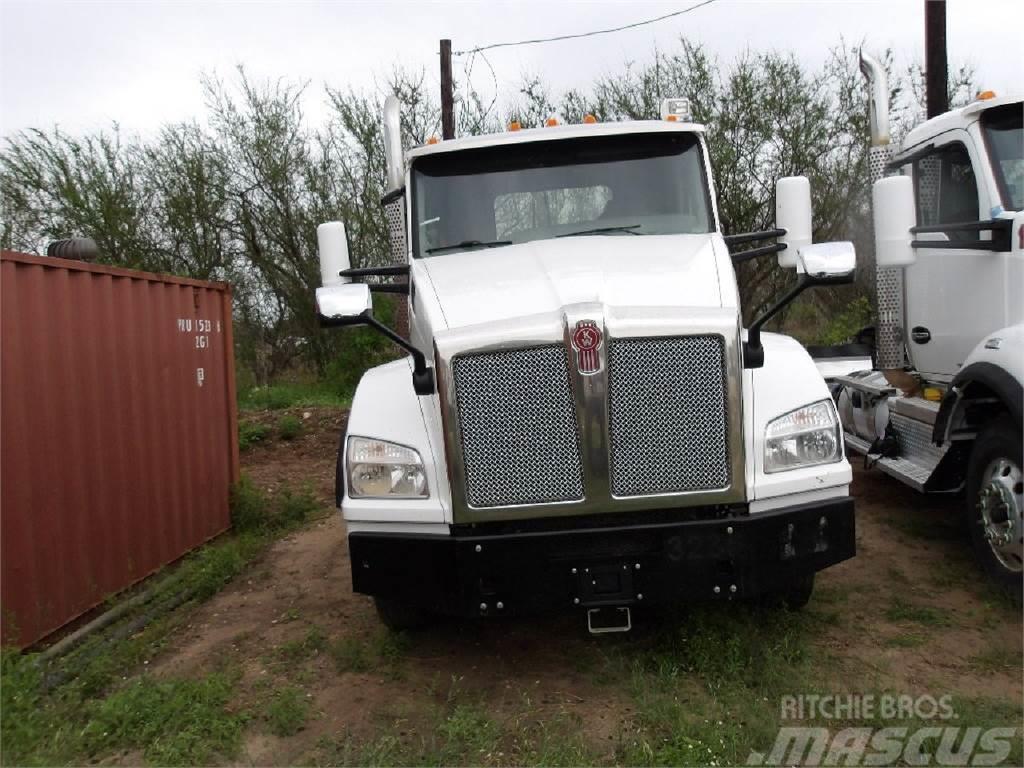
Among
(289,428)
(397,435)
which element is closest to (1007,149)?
(397,435)

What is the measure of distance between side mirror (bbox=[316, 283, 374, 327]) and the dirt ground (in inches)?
68.1

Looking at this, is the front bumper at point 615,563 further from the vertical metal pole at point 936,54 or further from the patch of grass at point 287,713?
the vertical metal pole at point 936,54

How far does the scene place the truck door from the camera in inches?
198

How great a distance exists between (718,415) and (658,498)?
43cm

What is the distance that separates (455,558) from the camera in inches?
142

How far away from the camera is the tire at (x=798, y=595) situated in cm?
434

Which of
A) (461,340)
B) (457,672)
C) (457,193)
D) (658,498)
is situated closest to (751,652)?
(658,498)

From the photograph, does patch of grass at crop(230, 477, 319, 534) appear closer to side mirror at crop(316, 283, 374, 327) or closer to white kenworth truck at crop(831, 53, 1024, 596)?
side mirror at crop(316, 283, 374, 327)

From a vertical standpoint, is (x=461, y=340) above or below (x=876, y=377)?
above

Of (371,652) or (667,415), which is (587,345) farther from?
(371,652)

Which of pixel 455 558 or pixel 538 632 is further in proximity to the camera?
pixel 538 632

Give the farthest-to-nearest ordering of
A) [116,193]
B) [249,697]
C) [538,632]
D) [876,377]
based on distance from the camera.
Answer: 1. [116,193]
2. [876,377]
3. [538,632]
4. [249,697]

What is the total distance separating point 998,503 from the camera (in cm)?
442

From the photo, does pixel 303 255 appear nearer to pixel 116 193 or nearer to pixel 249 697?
pixel 116 193
